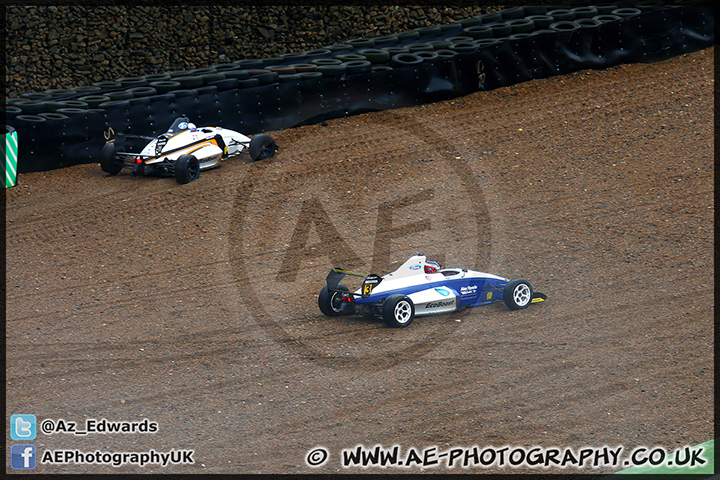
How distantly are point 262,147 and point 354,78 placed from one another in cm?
280

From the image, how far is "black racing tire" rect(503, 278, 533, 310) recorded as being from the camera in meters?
9.59

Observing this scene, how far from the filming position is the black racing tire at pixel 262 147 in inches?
595

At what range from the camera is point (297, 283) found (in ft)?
35.9

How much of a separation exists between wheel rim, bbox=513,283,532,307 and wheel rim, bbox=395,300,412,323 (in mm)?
1345

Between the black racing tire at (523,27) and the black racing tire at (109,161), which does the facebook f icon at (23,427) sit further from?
the black racing tire at (523,27)

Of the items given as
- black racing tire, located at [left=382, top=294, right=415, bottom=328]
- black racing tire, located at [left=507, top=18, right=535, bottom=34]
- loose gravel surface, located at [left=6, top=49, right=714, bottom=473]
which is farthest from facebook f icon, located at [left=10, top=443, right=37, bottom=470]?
black racing tire, located at [left=507, top=18, right=535, bottom=34]

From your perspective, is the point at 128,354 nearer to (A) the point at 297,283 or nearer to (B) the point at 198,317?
(B) the point at 198,317

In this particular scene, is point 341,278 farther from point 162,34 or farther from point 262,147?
point 162,34

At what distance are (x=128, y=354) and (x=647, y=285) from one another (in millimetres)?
6405

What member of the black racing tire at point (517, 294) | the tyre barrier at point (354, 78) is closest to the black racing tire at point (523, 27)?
the tyre barrier at point (354, 78)

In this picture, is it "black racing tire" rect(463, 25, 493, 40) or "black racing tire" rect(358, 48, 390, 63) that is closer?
"black racing tire" rect(358, 48, 390, 63)

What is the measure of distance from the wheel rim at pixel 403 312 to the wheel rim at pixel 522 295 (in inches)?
53.0

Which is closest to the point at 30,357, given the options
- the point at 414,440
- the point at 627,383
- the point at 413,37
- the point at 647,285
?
the point at 414,440

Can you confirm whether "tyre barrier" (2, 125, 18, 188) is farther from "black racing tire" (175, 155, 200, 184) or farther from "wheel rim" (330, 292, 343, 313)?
"wheel rim" (330, 292, 343, 313)
